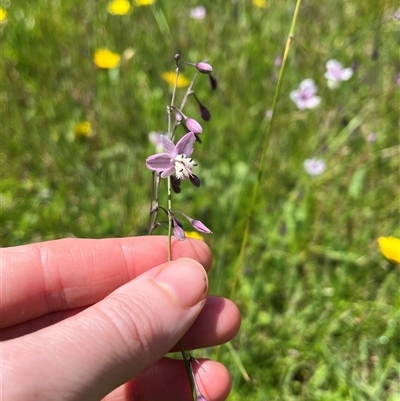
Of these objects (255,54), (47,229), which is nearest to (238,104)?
(255,54)

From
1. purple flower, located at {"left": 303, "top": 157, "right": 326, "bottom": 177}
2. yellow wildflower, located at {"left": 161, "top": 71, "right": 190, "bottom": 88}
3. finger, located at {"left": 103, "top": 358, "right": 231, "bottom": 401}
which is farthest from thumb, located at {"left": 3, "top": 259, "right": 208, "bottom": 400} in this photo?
yellow wildflower, located at {"left": 161, "top": 71, "right": 190, "bottom": 88}

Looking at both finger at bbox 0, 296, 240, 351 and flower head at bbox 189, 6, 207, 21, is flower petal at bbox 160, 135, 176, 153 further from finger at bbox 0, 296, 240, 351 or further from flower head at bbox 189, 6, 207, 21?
flower head at bbox 189, 6, 207, 21

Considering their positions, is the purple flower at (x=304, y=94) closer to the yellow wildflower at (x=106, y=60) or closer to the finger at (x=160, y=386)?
the yellow wildflower at (x=106, y=60)

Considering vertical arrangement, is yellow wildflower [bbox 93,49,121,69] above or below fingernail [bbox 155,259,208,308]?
above

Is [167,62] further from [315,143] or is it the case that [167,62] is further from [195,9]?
[315,143]

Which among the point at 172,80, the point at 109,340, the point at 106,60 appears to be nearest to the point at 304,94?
the point at 172,80

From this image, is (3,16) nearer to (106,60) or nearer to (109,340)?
(106,60)
